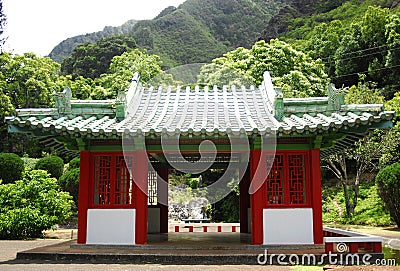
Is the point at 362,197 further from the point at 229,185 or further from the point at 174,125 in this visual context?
the point at 174,125

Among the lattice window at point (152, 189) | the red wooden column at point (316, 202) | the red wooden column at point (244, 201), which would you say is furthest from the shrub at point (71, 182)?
the red wooden column at point (316, 202)

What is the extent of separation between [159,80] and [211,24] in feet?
94.8

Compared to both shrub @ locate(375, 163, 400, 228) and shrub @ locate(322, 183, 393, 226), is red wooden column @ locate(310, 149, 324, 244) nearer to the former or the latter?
shrub @ locate(375, 163, 400, 228)

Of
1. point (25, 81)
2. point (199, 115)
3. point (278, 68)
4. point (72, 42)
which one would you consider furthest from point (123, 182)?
point (72, 42)

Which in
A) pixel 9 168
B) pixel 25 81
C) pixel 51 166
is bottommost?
pixel 9 168

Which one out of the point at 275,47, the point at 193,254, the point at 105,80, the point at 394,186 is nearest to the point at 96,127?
the point at 193,254

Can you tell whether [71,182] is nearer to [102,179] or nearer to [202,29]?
[102,179]

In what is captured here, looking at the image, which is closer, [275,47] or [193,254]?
[193,254]

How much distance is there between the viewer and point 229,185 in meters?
24.5

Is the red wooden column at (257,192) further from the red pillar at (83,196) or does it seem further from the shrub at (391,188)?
the shrub at (391,188)

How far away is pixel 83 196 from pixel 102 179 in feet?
1.63

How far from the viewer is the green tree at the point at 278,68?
2464 centimetres

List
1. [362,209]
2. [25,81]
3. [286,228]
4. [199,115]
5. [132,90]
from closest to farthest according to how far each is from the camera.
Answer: [286,228] → [199,115] → [132,90] → [362,209] → [25,81]

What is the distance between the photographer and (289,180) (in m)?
9.09
